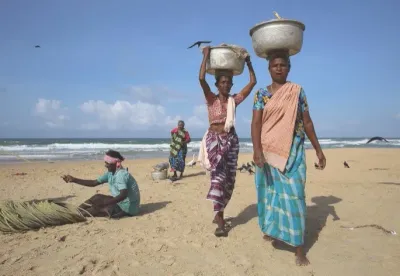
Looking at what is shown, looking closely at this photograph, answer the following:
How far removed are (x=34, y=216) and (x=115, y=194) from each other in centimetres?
111

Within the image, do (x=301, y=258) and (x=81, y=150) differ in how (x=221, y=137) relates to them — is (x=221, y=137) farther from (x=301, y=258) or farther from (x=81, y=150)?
(x=81, y=150)

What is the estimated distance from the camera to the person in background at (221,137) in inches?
162

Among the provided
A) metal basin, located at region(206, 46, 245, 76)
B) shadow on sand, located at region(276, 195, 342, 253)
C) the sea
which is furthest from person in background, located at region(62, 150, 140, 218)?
the sea

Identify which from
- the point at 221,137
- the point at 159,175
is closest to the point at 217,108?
the point at 221,137

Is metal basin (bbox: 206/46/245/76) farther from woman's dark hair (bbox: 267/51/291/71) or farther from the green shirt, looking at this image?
the green shirt

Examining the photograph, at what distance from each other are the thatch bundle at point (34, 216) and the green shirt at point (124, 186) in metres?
0.57

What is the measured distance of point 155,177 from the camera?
935cm

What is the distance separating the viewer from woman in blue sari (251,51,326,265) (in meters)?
3.21

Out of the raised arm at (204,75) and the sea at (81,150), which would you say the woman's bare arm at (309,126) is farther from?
the sea at (81,150)

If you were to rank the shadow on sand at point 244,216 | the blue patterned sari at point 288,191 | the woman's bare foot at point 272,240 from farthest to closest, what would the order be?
the shadow on sand at point 244,216
the woman's bare foot at point 272,240
the blue patterned sari at point 288,191

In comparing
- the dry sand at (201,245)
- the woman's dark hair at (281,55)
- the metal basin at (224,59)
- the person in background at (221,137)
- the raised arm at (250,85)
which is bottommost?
the dry sand at (201,245)

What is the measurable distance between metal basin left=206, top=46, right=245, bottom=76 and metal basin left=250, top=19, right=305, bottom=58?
0.70m

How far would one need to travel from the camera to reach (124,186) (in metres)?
4.74

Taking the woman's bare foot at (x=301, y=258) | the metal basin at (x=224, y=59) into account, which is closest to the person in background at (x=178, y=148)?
the metal basin at (x=224, y=59)
